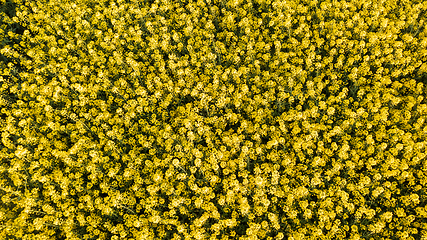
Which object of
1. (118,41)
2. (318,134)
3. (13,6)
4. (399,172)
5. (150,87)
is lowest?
(399,172)

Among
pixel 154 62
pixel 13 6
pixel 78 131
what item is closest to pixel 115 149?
pixel 78 131

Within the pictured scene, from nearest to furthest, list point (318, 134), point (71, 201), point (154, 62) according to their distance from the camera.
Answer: point (71, 201) → point (318, 134) → point (154, 62)

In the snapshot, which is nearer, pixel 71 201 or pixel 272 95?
pixel 71 201

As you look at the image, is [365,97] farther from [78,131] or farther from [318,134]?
[78,131]

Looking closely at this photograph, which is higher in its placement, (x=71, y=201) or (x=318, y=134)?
(x=318, y=134)

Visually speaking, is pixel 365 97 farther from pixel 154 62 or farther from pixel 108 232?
pixel 108 232

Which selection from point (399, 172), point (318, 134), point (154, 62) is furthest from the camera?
point (154, 62)
